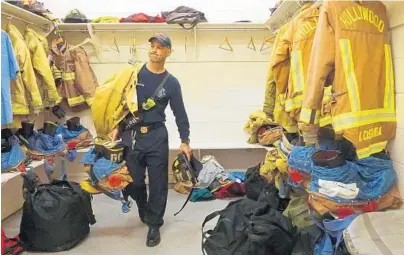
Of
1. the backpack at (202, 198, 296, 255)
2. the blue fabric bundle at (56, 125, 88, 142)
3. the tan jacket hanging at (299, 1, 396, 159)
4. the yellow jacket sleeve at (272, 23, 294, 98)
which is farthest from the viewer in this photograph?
the blue fabric bundle at (56, 125, 88, 142)

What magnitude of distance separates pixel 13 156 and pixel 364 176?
2494 mm

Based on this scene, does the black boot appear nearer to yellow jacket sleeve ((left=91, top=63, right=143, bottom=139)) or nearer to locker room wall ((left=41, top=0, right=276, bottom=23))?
yellow jacket sleeve ((left=91, top=63, right=143, bottom=139))

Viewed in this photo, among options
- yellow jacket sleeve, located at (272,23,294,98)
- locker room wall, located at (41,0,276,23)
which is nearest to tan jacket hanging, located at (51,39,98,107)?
locker room wall, located at (41,0,276,23)

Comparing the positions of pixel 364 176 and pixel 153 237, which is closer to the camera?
pixel 364 176

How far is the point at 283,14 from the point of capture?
138 inches

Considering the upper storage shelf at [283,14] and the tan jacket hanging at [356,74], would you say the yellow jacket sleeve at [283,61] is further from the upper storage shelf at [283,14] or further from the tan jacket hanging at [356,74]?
the upper storage shelf at [283,14]

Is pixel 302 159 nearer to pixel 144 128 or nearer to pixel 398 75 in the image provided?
pixel 398 75

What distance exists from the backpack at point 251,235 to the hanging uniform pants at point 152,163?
25.6 inches

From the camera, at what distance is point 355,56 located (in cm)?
171

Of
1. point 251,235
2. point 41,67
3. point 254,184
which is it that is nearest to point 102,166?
point 251,235

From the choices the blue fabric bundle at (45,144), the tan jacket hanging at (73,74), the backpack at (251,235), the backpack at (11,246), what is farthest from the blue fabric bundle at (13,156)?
the backpack at (251,235)

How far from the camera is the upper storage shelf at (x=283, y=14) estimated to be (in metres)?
3.15

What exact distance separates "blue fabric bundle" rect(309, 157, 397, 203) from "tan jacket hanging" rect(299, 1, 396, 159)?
3.4 inches

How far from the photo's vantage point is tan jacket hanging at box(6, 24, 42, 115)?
275 cm
